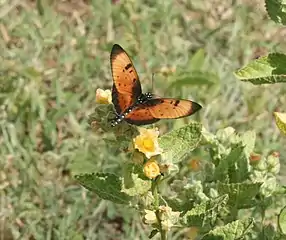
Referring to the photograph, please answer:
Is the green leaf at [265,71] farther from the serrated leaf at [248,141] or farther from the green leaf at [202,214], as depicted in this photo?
the serrated leaf at [248,141]

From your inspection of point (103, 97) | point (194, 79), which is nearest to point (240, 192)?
point (103, 97)

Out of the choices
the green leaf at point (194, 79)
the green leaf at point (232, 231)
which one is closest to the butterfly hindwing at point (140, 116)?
the green leaf at point (232, 231)

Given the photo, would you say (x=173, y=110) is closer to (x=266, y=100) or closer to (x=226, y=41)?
(x=266, y=100)

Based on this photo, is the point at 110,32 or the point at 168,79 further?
the point at 110,32

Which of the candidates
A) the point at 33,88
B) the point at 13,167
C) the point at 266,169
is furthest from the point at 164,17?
the point at 266,169

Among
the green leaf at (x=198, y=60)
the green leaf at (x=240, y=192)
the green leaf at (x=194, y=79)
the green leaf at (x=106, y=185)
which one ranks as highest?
the green leaf at (x=198, y=60)

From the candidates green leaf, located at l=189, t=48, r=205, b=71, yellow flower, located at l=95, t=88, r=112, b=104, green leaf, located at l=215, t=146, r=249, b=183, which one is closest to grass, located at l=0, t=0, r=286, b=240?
green leaf, located at l=189, t=48, r=205, b=71

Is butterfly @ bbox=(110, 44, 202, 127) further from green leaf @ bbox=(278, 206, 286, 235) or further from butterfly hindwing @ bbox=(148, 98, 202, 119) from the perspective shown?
green leaf @ bbox=(278, 206, 286, 235)
